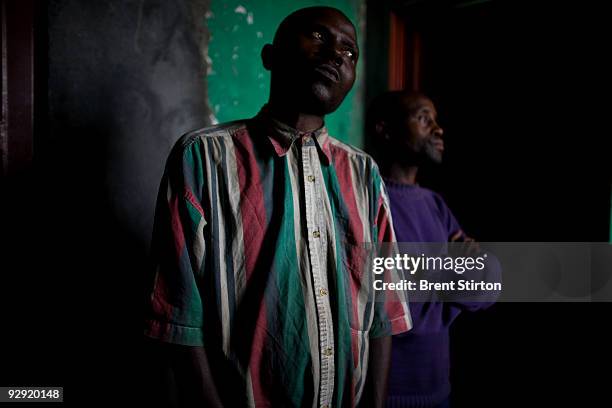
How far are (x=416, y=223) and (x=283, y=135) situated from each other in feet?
2.17

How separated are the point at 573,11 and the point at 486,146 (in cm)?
70

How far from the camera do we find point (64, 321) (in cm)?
103

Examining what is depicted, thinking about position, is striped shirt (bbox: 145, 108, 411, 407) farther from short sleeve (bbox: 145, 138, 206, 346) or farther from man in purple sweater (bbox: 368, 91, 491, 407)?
man in purple sweater (bbox: 368, 91, 491, 407)

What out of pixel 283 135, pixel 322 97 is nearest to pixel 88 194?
pixel 283 135

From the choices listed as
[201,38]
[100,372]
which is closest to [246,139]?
[201,38]

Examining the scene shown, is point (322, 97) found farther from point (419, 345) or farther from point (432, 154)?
point (419, 345)

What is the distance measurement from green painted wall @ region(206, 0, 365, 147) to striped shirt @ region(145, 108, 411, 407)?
417 millimetres

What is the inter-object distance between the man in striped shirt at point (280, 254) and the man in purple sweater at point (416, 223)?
0.98ft

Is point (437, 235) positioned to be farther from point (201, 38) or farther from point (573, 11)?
point (573, 11)

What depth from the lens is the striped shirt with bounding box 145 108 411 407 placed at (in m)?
0.84

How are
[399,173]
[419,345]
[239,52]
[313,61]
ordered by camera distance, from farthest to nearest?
[399,173], [239,52], [419,345], [313,61]

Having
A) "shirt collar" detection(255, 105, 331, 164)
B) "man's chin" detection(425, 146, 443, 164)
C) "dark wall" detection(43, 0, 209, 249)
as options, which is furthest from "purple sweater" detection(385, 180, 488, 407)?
"dark wall" detection(43, 0, 209, 249)

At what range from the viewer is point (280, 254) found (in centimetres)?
89

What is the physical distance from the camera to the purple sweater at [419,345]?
128cm
